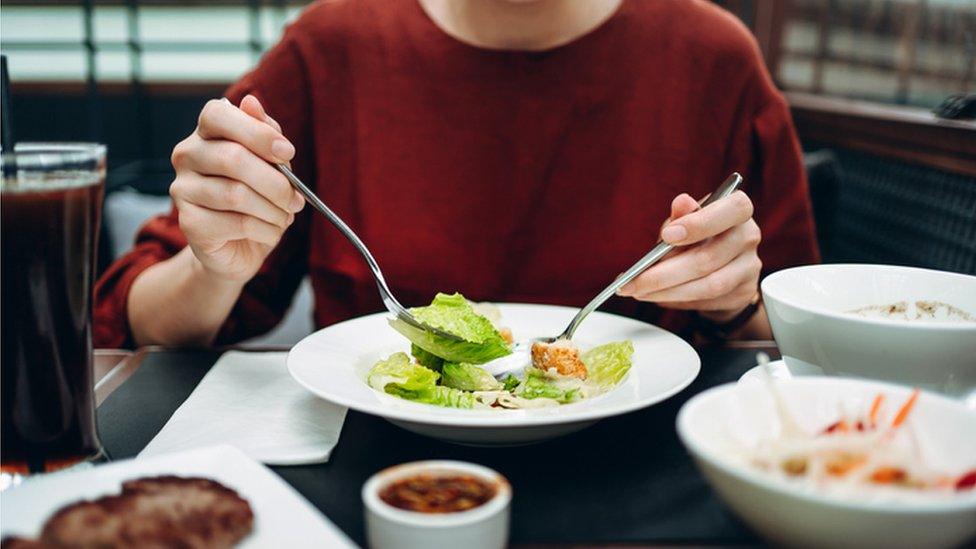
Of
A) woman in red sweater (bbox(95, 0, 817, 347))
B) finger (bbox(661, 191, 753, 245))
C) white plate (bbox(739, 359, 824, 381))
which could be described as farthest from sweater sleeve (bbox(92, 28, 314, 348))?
white plate (bbox(739, 359, 824, 381))

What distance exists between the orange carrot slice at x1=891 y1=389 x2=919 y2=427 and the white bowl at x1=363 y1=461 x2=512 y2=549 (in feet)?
1.22

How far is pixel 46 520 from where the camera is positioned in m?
0.67

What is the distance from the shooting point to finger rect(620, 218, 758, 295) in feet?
3.80

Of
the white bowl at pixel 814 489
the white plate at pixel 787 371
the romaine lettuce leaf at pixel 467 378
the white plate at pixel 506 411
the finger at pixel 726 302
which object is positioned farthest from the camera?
the finger at pixel 726 302

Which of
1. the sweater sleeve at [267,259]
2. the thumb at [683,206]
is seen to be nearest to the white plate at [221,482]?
the thumb at [683,206]

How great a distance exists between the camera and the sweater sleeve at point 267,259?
1.54m

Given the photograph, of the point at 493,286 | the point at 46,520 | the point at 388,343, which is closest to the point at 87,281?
the point at 46,520

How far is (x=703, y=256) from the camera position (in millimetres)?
1184

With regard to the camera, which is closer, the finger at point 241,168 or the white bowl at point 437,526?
the white bowl at point 437,526

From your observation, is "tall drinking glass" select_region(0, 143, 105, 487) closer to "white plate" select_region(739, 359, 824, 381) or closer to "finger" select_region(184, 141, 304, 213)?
"finger" select_region(184, 141, 304, 213)

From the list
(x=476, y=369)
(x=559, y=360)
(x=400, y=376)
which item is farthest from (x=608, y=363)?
(x=400, y=376)

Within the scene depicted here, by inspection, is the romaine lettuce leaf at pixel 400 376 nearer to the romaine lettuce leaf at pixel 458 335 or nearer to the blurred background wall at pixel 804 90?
the romaine lettuce leaf at pixel 458 335

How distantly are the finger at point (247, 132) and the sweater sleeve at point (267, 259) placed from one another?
554mm

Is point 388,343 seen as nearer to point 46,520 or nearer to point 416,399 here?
point 416,399
